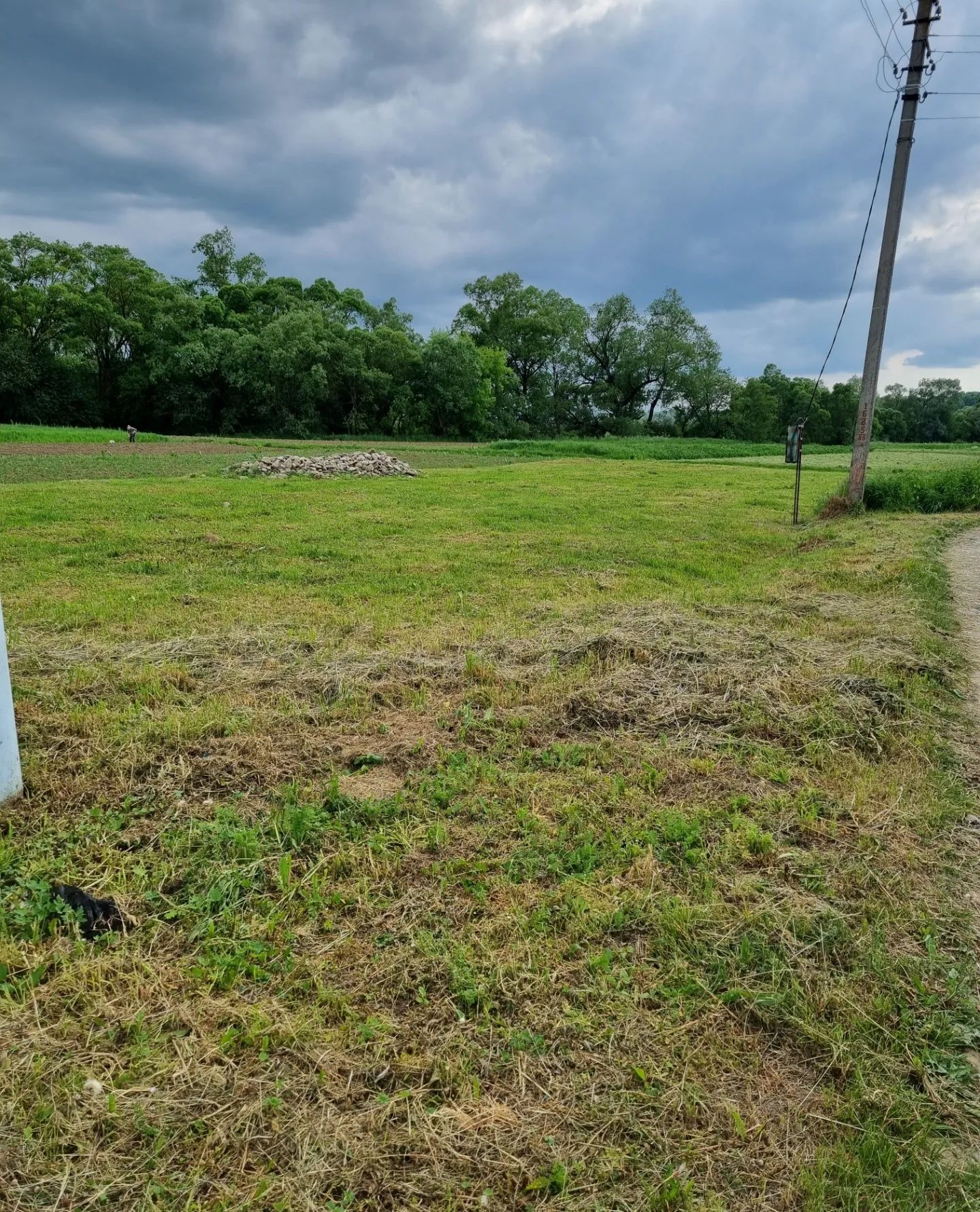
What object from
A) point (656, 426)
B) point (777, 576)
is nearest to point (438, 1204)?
point (777, 576)

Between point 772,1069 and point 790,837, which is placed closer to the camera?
point 772,1069

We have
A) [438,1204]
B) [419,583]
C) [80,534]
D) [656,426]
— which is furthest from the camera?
[656,426]

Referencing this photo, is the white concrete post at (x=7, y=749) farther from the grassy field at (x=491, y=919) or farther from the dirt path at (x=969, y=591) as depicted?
the dirt path at (x=969, y=591)

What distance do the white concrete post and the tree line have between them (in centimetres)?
4536

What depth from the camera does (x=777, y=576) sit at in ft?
29.5

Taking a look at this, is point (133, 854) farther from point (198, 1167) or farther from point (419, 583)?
point (419, 583)

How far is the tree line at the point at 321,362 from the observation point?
2093 inches

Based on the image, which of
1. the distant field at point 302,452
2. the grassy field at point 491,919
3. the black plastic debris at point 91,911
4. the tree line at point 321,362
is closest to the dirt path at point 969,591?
the grassy field at point 491,919

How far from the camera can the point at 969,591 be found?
818 cm

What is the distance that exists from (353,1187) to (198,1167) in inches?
16.0

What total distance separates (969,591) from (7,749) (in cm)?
932

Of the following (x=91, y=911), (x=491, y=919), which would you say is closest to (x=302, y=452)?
(x=91, y=911)

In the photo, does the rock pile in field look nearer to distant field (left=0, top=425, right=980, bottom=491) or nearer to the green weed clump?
distant field (left=0, top=425, right=980, bottom=491)

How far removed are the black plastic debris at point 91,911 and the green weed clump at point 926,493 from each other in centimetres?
1581
